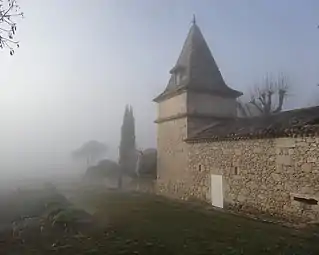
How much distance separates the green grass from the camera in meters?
6.86

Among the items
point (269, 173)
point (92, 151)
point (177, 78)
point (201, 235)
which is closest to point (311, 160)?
point (269, 173)

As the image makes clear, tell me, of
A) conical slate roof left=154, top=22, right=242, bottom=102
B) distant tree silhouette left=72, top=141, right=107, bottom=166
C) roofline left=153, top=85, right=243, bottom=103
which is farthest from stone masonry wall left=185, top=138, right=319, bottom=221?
distant tree silhouette left=72, top=141, right=107, bottom=166

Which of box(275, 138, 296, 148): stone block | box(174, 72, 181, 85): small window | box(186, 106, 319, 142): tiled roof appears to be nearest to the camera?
box(186, 106, 319, 142): tiled roof

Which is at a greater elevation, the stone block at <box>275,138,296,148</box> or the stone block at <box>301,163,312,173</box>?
the stone block at <box>275,138,296,148</box>

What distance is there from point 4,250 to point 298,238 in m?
6.65

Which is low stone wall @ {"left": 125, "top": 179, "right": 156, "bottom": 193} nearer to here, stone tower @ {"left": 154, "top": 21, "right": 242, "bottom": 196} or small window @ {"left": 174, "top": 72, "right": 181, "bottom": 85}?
stone tower @ {"left": 154, "top": 21, "right": 242, "bottom": 196}

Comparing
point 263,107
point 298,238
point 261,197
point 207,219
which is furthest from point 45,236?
point 263,107

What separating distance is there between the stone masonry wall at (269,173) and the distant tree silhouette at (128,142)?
28.0m

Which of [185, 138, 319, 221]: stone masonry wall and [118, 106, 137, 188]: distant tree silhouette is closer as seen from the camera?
[185, 138, 319, 221]: stone masonry wall

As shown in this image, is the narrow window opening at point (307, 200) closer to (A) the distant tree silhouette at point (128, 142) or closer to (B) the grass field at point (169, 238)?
(B) the grass field at point (169, 238)

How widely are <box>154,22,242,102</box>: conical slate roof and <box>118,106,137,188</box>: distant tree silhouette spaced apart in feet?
72.9

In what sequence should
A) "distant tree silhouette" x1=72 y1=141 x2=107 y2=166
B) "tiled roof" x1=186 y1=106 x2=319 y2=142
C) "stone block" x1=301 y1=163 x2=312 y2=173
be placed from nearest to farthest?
"stone block" x1=301 y1=163 x2=312 y2=173, "tiled roof" x1=186 y1=106 x2=319 y2=142, "distant tree silhouette" x1=72 y1=141 x2=107 y2=166

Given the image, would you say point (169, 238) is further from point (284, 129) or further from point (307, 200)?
point (284, 129)

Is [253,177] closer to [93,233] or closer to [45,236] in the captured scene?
[93,233]
